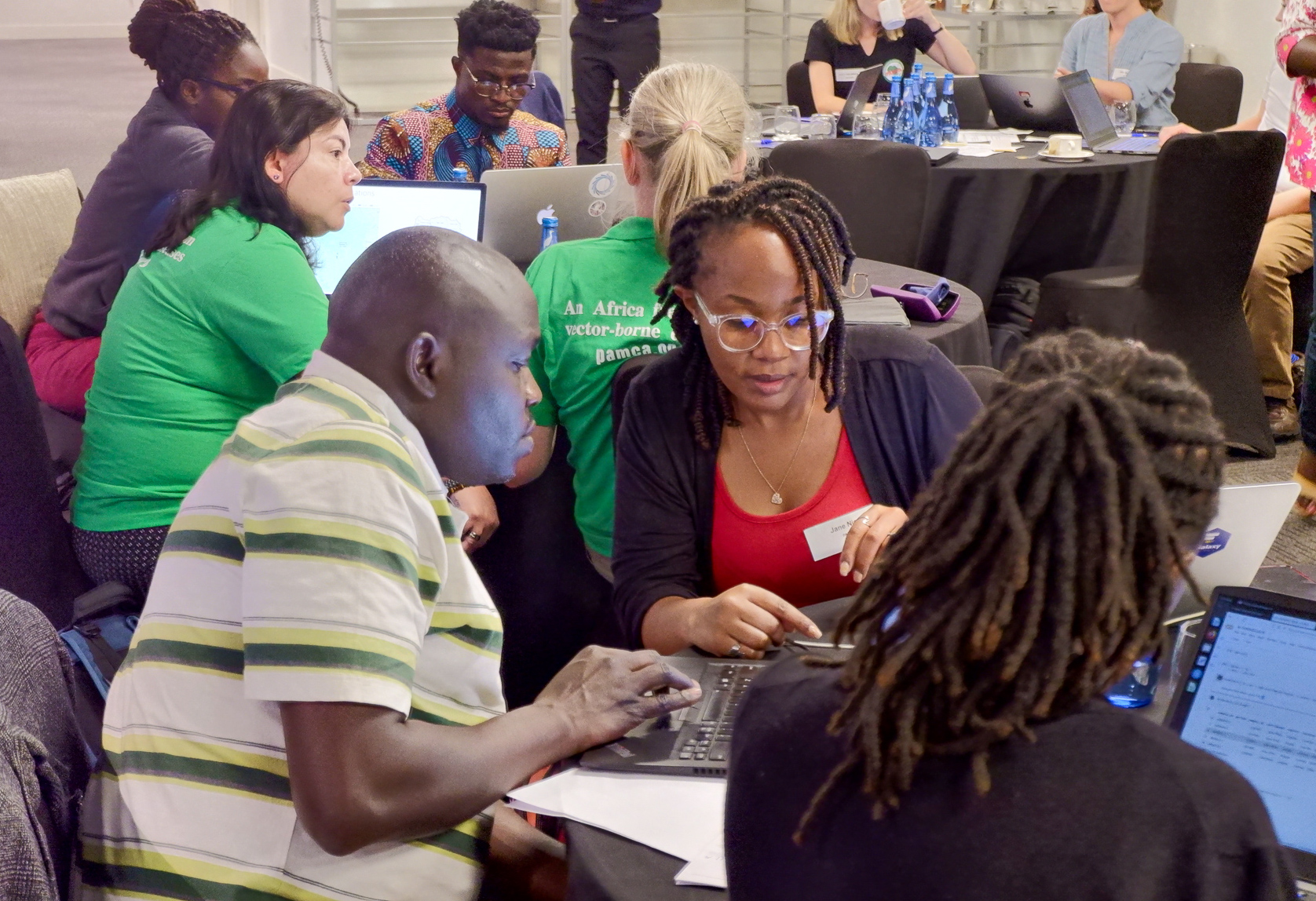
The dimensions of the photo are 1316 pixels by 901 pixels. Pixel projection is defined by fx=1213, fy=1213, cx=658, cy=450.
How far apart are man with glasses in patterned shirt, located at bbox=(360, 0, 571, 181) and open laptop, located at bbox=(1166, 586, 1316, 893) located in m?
2.85

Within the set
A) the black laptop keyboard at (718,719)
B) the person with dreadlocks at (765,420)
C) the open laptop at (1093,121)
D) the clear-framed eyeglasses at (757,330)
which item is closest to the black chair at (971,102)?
the open laptop at (1093,121)

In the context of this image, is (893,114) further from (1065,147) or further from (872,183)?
(872,183)

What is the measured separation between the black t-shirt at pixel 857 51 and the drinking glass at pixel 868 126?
0.87 metres

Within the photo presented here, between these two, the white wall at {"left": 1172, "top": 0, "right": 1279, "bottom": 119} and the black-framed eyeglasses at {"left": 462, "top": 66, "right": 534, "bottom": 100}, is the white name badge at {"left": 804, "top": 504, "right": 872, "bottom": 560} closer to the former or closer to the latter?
the black-framed eyeglasses at {"left": 462, "top": 66, "right": 534, "bottom": 100}

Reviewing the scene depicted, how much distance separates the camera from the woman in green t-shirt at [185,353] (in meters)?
2.24

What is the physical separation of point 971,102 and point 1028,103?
539 mm

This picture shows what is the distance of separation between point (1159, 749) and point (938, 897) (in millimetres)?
168

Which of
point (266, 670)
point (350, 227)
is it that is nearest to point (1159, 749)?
point (266, 670)

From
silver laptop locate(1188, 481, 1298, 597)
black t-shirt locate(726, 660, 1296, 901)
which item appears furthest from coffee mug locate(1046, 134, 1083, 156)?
black t-shirt locate(726, 660, 1296, 901)

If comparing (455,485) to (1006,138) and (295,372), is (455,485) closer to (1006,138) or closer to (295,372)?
(295,372)

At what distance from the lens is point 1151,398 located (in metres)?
0.86

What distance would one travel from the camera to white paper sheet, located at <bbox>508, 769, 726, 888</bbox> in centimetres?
110

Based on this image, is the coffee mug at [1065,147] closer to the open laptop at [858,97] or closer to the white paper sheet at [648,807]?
the open laptop at [858,97]

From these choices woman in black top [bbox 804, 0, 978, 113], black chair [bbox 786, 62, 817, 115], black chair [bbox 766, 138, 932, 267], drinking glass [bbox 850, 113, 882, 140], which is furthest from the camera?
black chair [bbox 786, 62, 817, 115]
